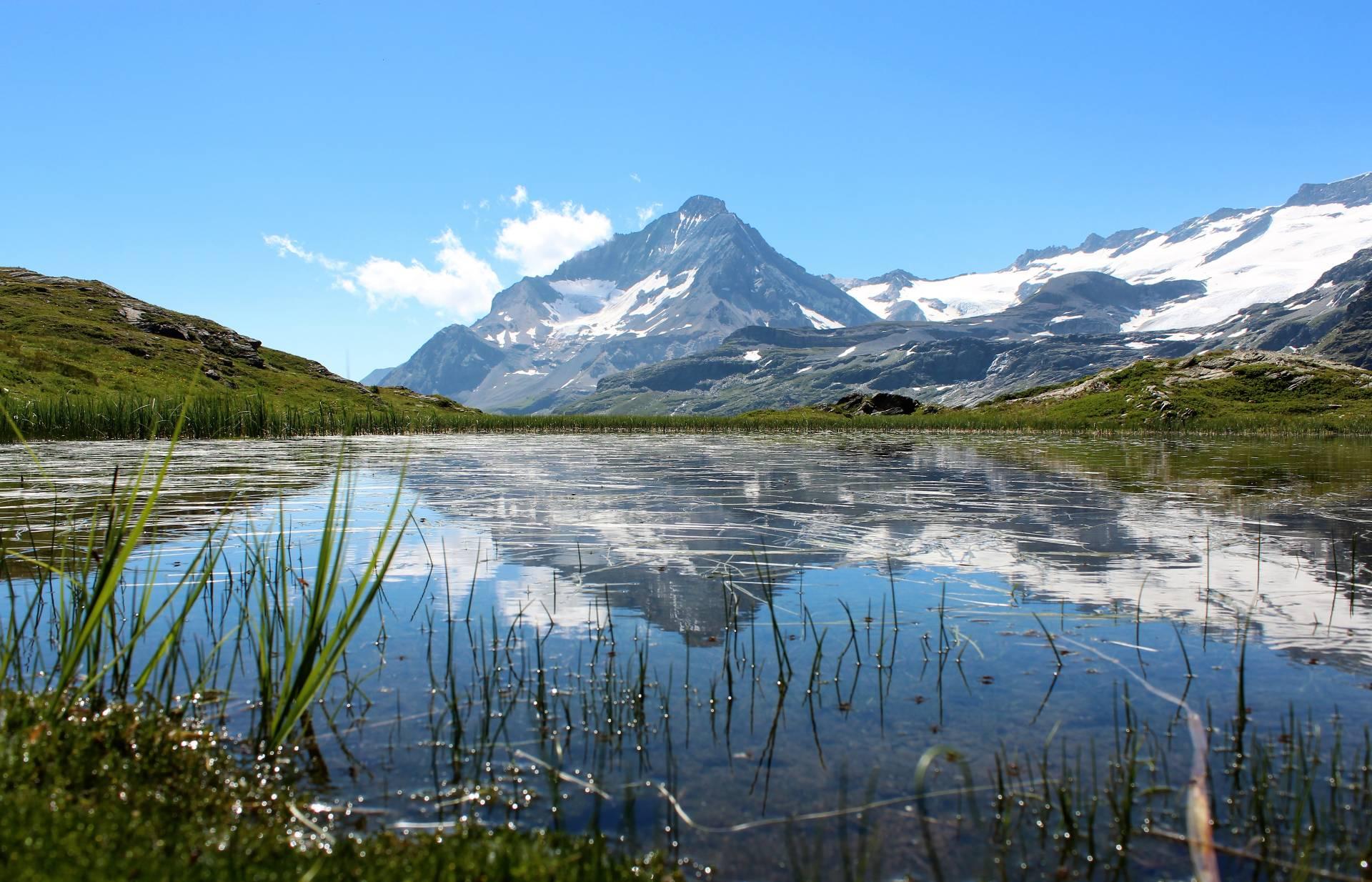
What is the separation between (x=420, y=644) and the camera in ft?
22.5

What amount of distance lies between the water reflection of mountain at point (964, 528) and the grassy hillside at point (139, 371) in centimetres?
1921

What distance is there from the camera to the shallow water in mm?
4445

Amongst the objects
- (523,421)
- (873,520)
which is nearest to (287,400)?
(523,421)

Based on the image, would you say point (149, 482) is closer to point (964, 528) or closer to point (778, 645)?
point (964, 528)

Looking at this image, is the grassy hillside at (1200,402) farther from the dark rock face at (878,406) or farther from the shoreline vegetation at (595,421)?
the dark rock face at (878,406)

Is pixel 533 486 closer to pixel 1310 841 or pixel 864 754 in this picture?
pixel 864 754

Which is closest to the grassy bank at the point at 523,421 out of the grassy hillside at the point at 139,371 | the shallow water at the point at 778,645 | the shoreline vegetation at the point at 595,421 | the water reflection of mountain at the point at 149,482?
the shoreline vegetation at the point at 595,421

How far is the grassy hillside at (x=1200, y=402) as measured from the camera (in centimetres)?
5428

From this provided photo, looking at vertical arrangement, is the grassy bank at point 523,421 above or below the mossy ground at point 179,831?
above

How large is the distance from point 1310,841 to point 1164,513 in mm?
12609

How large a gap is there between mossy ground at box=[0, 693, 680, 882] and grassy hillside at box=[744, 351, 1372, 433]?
59027mm

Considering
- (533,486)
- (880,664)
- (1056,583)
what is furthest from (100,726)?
(533,486)

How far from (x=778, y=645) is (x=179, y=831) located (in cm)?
389

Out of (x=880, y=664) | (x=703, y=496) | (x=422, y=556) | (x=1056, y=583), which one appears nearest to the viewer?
(x=880, y=664)
